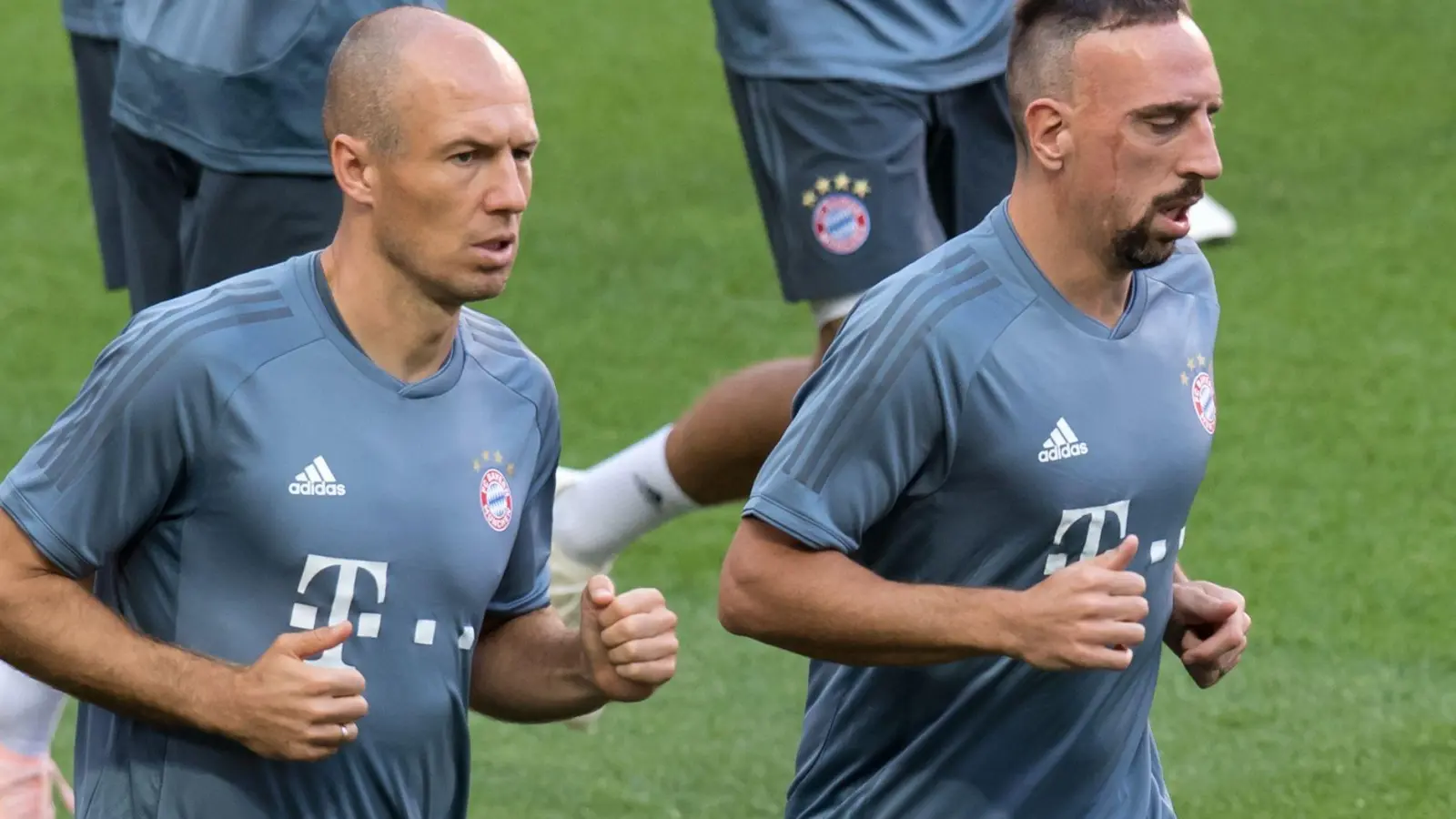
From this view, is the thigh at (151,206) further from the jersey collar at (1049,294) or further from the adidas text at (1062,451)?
the adidas text at (1062,451)

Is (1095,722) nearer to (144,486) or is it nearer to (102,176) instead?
(144,486)

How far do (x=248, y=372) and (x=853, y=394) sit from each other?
82cm

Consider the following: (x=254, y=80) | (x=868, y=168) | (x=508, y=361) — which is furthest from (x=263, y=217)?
(x=868, y=168)

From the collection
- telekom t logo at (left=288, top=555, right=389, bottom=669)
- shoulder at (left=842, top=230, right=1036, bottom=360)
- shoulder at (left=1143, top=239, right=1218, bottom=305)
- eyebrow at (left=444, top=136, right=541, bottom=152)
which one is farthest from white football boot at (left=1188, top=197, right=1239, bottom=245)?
telekom t logo at (left=288, top=555, right=389, bottom=669)

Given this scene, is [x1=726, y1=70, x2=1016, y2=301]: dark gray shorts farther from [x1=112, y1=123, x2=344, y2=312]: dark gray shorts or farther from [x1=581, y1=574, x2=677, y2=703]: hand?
[x1=581, y1=574, x2=677, y2=703]: hand

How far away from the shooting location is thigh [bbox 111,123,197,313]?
492 centimetres

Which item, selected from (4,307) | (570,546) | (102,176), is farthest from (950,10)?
(4,307)

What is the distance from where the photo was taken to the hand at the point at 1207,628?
388 cm

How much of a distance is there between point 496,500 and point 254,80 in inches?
53.4

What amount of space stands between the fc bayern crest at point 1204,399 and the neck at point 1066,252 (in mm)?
189

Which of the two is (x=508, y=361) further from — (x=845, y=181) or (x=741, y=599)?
(x=845, y=181)

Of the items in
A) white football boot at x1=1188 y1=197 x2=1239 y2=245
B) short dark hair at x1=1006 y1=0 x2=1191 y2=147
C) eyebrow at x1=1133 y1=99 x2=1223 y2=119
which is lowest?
white football boot at x1=1188 y1=197 x2=1239 y2=245

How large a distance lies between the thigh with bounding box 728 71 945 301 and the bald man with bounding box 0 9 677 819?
1.78 metres

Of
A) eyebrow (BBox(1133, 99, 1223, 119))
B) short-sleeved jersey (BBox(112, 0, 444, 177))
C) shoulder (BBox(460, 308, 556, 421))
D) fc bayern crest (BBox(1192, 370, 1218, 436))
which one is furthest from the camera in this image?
short-sleeved jersey (BBox(112, 0, 444, 177))
